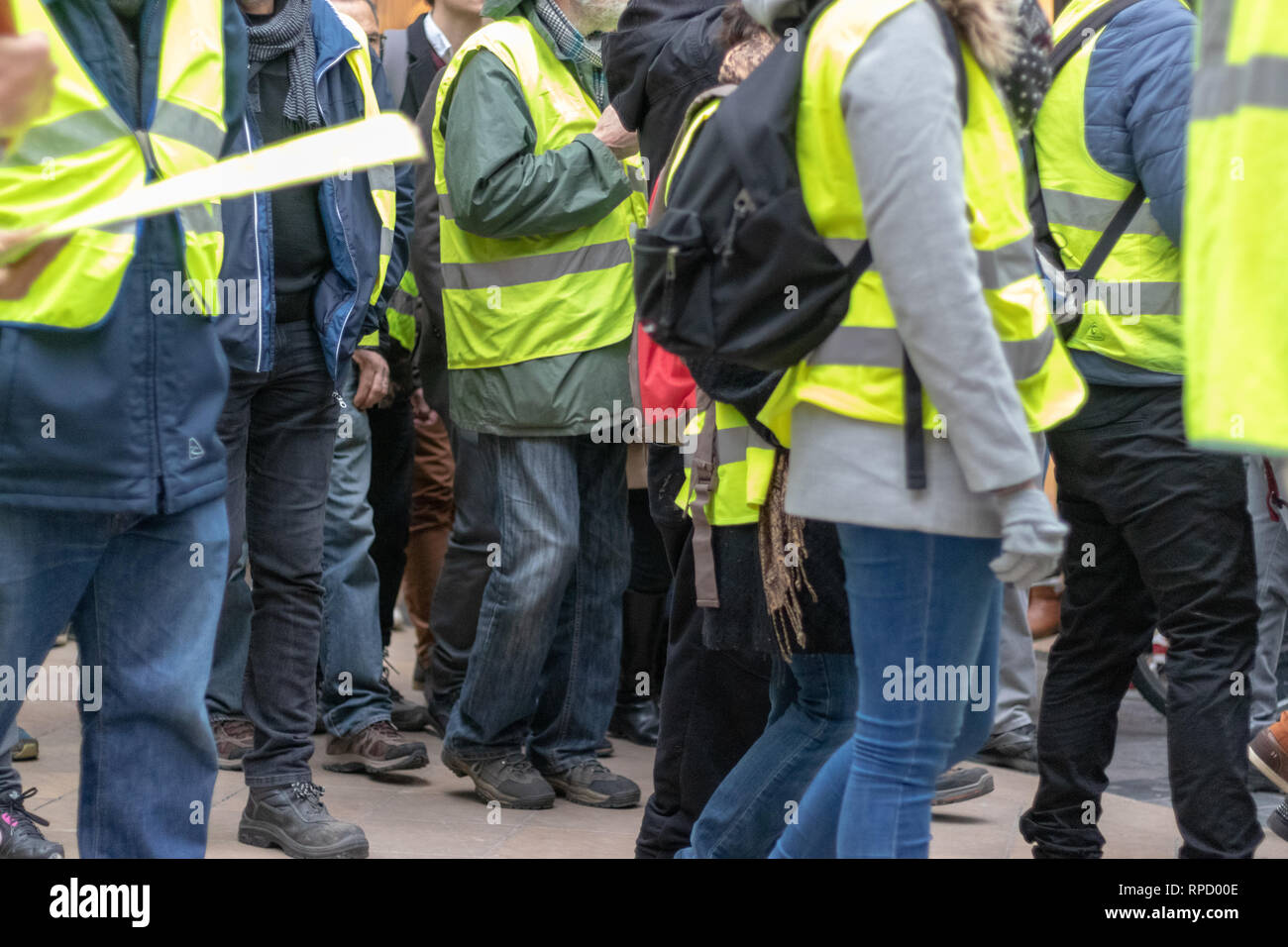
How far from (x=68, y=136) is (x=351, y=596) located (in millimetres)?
2585

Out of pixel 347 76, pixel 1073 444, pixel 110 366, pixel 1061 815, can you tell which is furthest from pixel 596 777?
pixel 110 366

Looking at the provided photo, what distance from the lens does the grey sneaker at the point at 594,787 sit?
4.47m

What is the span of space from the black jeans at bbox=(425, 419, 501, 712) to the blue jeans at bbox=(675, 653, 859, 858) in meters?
2.08

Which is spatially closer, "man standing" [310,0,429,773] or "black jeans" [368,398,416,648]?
"man standing" [310,0,429,773]

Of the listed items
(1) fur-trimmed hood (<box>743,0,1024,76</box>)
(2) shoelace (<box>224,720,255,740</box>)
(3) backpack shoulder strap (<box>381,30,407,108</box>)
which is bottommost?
(2) shoelace (<box>224,720,255,740</box>)

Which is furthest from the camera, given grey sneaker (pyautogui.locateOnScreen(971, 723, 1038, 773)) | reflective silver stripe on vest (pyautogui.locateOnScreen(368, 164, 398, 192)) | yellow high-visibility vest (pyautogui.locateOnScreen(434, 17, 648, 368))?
grey sneaker (pyautogui.locateOnScreen(971, 723, 1038, 773))

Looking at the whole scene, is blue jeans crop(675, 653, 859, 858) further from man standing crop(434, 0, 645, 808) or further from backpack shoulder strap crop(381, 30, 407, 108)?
backpack shoulder strap crop(381, 30, 407, 108)

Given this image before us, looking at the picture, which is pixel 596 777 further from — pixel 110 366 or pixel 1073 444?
pixel 110 366

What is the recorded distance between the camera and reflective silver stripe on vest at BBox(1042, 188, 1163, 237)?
3504 millimetres

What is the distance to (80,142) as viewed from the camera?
8.17ft

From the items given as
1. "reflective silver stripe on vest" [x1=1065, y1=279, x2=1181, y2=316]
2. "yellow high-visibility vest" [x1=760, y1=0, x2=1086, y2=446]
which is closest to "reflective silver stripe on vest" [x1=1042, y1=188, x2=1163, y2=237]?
"reflective silver stripe on vest" [x1=1065, y1=279, x2=1181, y2=316]

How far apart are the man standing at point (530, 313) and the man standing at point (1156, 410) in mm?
1210

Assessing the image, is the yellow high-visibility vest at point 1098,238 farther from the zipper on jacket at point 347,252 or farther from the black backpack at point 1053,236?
the zipper on jacket at point 347,252

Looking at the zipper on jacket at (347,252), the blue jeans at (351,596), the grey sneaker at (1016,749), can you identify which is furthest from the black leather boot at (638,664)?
the zipper on jacket at (347,252)
